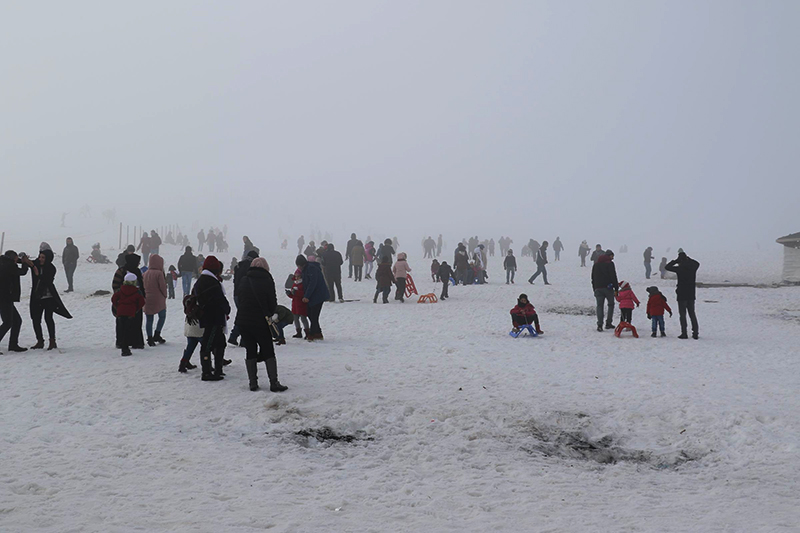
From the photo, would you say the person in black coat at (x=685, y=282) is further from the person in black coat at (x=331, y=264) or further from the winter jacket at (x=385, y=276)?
the person in black coat at (x=331, y=264)

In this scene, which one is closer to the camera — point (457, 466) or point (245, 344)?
point (457, 466)

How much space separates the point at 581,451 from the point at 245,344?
4520 mm

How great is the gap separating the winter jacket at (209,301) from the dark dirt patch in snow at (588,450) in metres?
4.57

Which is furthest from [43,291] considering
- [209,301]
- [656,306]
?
[656,306]

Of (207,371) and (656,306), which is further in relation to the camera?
(656,306)

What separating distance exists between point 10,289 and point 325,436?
23.1 feet

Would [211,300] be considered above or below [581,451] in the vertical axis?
above

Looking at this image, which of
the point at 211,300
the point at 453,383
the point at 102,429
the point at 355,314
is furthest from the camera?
the point at 355,314

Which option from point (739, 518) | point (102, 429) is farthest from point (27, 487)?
point (739, 518)

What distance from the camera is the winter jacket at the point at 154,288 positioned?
11071mm

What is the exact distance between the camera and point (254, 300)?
314 inches

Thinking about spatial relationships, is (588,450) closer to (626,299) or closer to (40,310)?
(626,299)

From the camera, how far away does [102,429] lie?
6480mm

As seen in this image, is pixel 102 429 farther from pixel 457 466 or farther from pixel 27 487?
pixel 457 466
